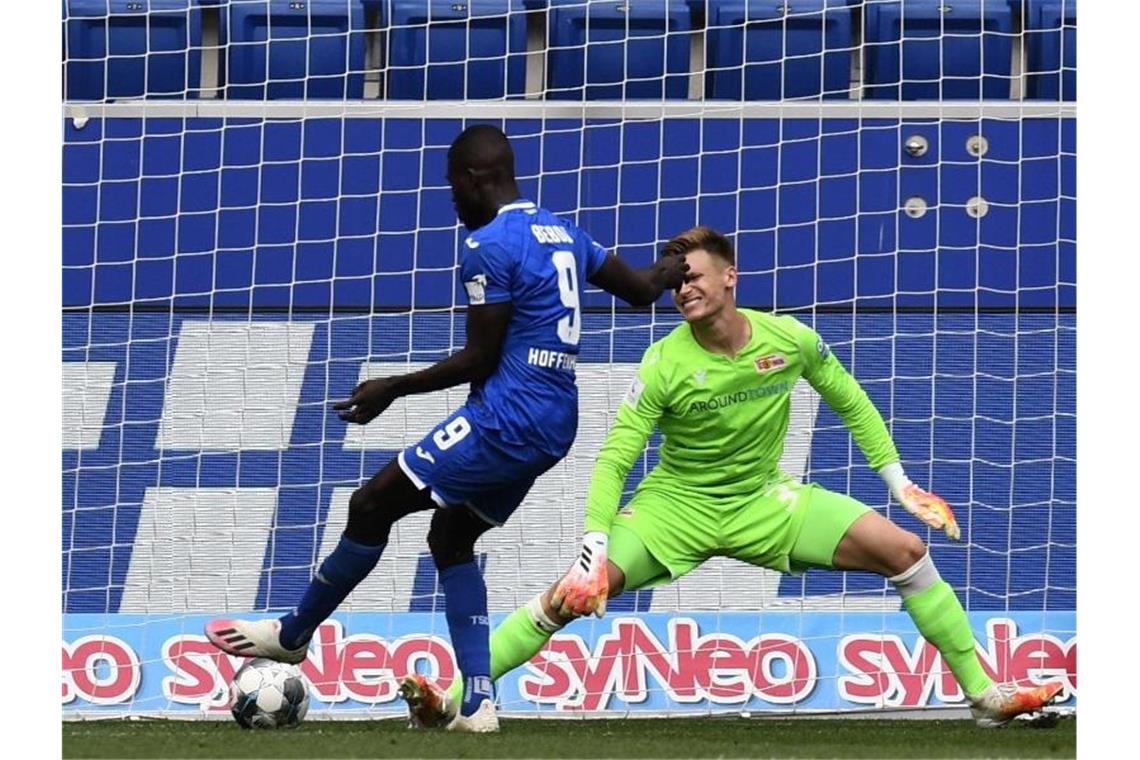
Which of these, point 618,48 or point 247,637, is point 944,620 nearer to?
point 247,637

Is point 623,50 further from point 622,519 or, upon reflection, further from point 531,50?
point 622,519

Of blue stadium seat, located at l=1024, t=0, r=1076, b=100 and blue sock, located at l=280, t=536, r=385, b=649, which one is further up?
blue stadium seat, located at l=1024, t=0, r=1076, b=100

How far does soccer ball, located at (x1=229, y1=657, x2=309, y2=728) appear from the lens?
239 inches

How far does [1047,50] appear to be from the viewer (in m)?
8.94

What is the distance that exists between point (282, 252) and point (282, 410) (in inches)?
26.1

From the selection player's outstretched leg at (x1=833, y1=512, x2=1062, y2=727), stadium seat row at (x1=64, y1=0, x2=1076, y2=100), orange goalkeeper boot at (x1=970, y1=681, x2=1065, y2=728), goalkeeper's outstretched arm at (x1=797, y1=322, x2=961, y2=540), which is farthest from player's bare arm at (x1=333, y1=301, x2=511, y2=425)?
stadium seat row at (x1=64, y1=0, x2=1076, y2=100)

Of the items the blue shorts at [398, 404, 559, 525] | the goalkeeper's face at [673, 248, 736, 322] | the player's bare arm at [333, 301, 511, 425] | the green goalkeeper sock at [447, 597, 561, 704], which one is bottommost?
the green goalkeeper sock at [447, 597, 561, 704]

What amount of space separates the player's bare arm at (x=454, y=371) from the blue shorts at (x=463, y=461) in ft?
0.46

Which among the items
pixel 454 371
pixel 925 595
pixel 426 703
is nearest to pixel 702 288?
pixel 454 371

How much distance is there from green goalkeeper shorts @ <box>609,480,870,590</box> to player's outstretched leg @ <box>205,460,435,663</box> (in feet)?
2.25

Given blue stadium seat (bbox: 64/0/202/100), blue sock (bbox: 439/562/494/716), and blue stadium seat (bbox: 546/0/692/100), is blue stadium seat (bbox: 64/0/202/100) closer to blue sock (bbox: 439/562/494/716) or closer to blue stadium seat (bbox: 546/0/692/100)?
blue stadium seat (bbox: 546/0/692/100)

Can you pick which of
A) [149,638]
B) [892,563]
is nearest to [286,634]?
[892,563]

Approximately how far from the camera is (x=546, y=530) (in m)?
8.17

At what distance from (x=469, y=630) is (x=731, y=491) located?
2.95 ft
